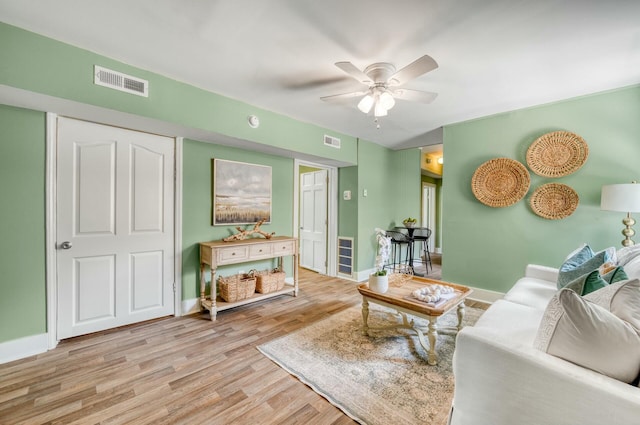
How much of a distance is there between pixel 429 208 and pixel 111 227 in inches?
271

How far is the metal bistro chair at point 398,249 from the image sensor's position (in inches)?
195

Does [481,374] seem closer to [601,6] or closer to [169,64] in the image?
[601,6]

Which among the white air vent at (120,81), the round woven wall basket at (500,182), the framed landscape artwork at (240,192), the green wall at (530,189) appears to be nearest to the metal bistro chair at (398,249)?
the green wall at (530,189)

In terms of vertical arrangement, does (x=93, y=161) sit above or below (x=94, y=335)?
above

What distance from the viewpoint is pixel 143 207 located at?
9.29ft

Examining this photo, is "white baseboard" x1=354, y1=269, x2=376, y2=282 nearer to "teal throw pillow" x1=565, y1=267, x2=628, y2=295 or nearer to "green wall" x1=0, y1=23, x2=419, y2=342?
"green wall" x1=0, y1=23, x2=419, y2=342

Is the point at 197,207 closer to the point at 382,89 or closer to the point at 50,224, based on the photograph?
the point at 50,224

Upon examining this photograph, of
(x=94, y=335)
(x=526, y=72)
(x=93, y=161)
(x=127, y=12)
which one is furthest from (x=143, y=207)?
(x=526, y=72)

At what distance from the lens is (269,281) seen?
11.4 ft

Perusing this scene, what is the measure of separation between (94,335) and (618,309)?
3.77 metres

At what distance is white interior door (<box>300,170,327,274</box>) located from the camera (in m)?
4.97

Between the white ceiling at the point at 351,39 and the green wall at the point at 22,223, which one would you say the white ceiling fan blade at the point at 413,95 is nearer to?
the white ceiling at the point at 351,39

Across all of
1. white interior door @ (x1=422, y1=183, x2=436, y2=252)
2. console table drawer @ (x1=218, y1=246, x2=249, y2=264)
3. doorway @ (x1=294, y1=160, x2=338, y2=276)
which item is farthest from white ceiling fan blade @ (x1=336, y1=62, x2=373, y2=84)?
white interior door @ (x1=422, y1=183, x2=436, y2=252)

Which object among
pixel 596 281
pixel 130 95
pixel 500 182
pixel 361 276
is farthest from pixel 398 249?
pixel 130 95
